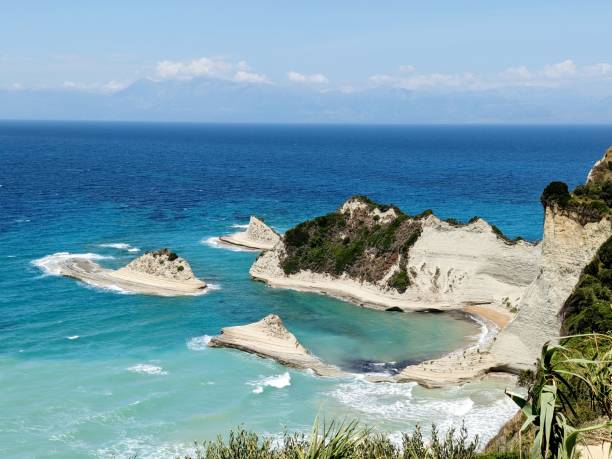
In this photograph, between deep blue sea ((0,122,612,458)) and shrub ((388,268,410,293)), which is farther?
shrub ((388,268,410,293))

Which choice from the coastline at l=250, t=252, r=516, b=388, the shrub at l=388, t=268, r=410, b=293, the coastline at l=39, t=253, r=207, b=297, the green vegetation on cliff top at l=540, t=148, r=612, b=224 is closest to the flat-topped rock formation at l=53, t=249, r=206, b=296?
the coastline at l=39, t=253, r=207, b=297

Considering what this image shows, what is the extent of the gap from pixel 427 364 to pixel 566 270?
11.4 m

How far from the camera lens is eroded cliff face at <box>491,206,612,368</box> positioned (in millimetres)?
43938

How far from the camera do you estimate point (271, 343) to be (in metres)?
50.0

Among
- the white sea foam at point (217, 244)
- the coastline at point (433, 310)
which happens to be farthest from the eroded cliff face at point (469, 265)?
the white sea foam at point (217, 244)

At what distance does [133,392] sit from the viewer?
41875 mm

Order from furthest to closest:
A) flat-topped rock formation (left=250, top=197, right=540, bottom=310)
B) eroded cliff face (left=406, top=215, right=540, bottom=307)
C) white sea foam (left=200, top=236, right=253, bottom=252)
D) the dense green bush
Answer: white sea foam (left=200, top=236, right=253, bottom=252), flat-topped rock formation (left=250, top=197, right=540, bottom=310), eroded cliff face (left=406, top=215, right=540, bottom=307), the dense green bush

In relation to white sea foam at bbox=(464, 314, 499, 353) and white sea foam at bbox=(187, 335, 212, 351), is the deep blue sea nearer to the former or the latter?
white sea foam at bbox=(187, 335, 212, 351)

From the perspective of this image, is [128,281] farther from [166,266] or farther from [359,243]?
[359,243]

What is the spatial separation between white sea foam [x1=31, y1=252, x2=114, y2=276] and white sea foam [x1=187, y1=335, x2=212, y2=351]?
931 inches

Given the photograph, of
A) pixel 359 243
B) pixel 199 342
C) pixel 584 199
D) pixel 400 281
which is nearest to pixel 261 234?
pixel 359 243

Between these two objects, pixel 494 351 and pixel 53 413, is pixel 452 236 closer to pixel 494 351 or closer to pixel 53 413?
pixel 494 351

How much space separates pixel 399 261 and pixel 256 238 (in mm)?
24634

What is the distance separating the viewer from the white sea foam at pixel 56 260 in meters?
69.7
